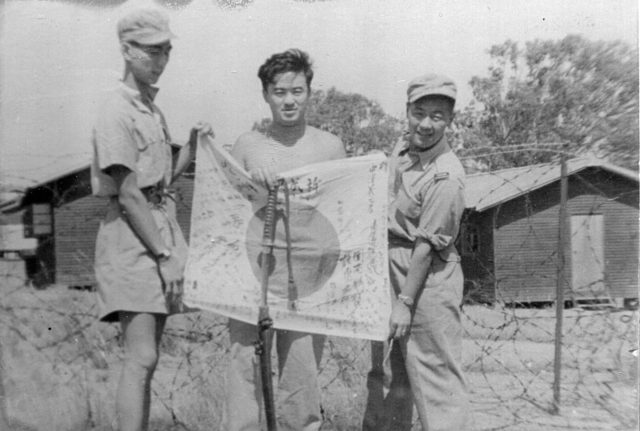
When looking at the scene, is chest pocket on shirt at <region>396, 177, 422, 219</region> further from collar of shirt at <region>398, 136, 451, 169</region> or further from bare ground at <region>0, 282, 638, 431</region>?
bare ground at <region>0, 282, 638, 431</region>

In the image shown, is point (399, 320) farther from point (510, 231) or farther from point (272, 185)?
point (510, 231)

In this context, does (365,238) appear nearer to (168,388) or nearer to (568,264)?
(168,388)

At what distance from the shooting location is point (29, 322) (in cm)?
471

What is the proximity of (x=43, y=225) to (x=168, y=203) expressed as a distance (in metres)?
2.46

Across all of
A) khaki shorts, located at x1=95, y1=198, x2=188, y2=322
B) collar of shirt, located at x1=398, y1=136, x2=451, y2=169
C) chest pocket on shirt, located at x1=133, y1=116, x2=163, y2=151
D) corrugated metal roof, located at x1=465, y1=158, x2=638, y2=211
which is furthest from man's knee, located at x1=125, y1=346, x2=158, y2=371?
corrugated metal roof, located at x1=465, y1=158, x2=638, y2=211

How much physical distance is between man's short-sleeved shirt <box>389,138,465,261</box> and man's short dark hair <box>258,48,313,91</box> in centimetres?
72

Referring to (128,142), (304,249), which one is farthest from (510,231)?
(128,142)

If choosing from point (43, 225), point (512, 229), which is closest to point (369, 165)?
point (43, 225)

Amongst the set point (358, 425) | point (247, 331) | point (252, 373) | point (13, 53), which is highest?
point (13, 53)

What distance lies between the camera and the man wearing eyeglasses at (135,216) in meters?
3.11

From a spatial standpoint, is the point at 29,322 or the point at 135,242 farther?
the point at 29,322

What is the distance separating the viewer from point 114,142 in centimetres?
308

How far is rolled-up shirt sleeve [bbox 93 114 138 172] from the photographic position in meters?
3.07

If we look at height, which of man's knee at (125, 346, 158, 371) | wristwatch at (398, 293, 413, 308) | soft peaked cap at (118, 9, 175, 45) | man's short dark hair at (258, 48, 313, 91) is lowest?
man's knee at (125, 346, 158, 371)
